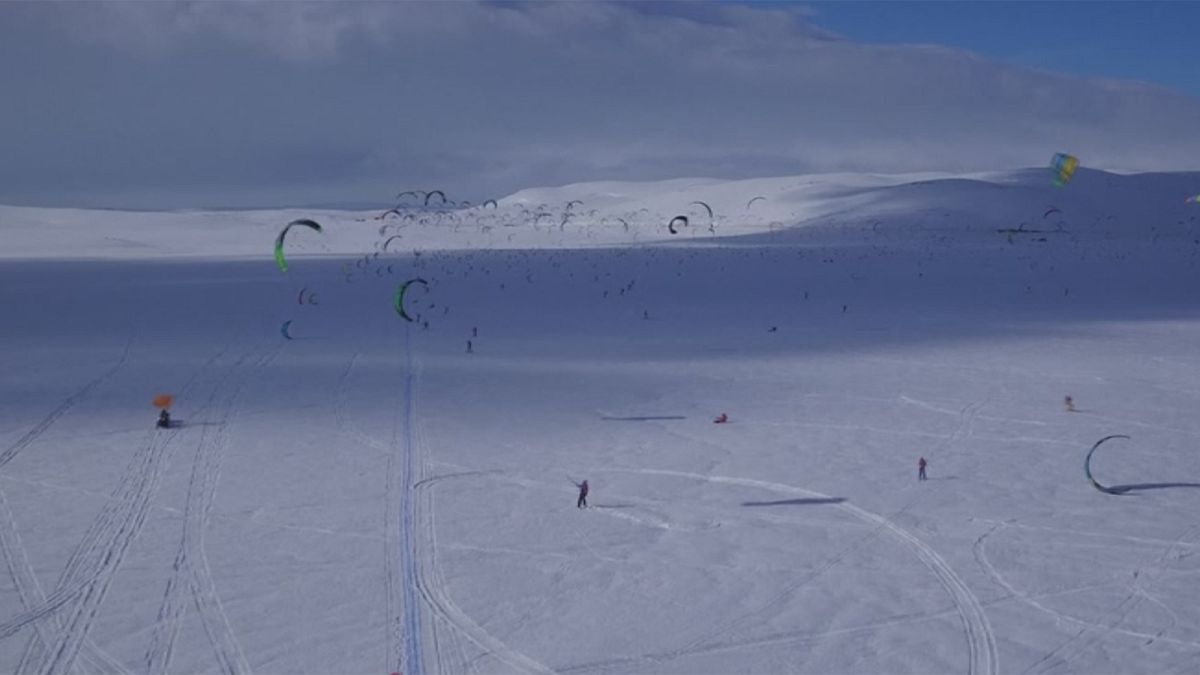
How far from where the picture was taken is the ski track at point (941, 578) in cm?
672

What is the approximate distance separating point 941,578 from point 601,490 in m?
3.17

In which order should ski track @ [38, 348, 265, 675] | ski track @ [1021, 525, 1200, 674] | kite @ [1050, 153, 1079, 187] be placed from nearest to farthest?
ski track @ [1021, 525, 1200, 674] < ski track @ [38, 348, 265, 675] < kite @ [1050, 153, 1079, 187]

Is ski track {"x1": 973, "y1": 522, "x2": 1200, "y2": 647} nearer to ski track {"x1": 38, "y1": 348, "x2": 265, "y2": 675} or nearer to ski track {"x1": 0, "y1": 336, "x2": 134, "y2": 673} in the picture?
ski track {"x1": 0, "y1": 336, "x2": 134, "y2": 673}

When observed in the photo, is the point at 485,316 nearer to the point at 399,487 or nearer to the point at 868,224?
the point at 399,487

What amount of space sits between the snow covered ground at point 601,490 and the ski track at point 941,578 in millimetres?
29

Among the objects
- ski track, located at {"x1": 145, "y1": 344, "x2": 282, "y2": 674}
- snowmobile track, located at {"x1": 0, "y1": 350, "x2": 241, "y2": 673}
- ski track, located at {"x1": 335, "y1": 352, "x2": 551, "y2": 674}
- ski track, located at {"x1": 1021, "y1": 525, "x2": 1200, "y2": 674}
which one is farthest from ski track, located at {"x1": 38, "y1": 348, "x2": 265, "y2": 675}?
ski track, located at {"x1": 1021, "y1": 525, "x2": 1200, "y2": 674}

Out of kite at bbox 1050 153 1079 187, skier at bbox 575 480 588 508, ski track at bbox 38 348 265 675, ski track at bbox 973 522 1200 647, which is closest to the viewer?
ski track at bbox 38 348 265 675

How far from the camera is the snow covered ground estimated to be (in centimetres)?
696

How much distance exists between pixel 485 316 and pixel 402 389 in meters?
8.87

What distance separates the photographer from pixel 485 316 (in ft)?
77.6

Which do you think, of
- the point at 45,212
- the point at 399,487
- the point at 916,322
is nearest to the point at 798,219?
the point at 916,322

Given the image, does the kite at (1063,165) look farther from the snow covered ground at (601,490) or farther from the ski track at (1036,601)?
the ski track at (1036,601)

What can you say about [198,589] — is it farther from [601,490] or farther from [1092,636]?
[1092,636]

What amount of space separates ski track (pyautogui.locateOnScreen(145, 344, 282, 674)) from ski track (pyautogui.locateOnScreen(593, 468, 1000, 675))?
2.57 metres
